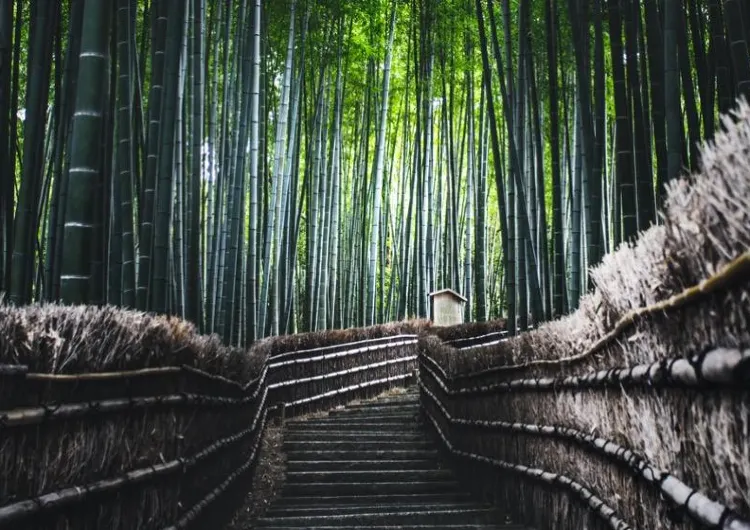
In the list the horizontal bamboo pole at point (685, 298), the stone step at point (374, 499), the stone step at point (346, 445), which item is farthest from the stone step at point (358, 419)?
the horizontal bamboo pole at point (685, 298)

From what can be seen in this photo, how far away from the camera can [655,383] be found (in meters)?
1.94

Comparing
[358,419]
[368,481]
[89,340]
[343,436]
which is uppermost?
[89,340]

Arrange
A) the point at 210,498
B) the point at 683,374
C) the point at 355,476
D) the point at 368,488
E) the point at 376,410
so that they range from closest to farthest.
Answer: the point at 683,374, the point at 210,498, the point at 368,488, the point at 355,476, the point at 376,410

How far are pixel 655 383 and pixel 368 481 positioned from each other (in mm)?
3840

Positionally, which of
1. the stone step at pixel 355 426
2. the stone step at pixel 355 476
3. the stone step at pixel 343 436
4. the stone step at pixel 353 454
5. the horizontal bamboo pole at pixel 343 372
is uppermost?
the horizontal bamboo pole at pixel 343 372

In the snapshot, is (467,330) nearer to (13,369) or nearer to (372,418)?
(372,418)

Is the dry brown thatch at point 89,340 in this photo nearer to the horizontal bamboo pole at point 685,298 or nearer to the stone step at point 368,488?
the horizontal bamboo pole at point 685,298

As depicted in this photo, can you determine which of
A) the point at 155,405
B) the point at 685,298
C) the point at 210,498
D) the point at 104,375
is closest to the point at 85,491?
the point at 104,375

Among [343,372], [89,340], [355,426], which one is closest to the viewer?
[89,340]

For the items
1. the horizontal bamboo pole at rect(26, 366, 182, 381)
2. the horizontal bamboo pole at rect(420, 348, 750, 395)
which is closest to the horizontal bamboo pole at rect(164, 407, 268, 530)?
the horizontal bamboo pole at rect(26, 366, 182, 381)

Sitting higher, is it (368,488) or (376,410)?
(376,410)

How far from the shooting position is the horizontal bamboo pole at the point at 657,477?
1449 mm

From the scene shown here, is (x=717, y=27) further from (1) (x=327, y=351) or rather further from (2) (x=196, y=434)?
(1) (x=327, y=351)

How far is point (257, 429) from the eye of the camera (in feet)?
19.5
